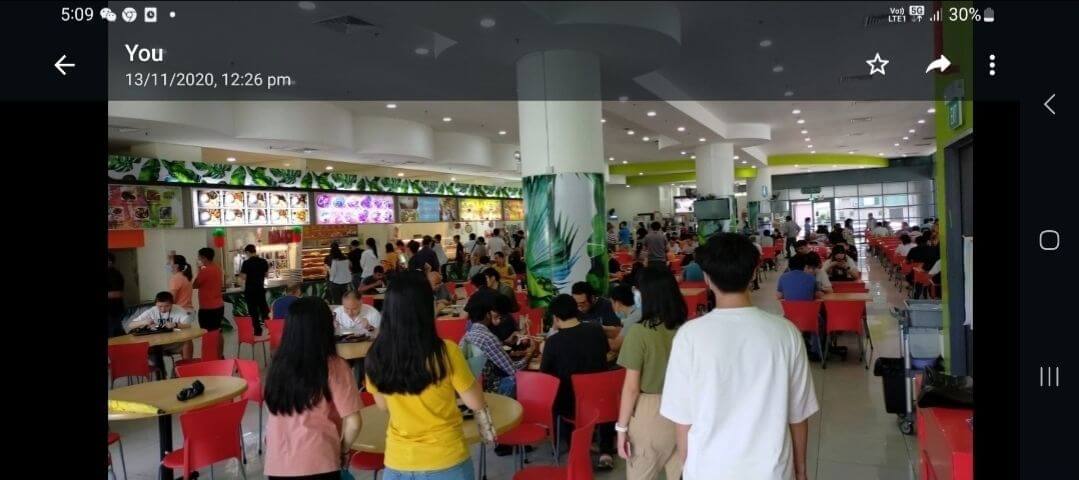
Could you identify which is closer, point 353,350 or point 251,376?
point 251,376

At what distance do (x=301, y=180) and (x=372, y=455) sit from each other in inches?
301

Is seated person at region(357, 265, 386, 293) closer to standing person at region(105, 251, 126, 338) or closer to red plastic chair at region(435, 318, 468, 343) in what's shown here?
standing person at region(105, 251, 126, 338)

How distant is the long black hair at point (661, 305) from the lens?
2.76 meters

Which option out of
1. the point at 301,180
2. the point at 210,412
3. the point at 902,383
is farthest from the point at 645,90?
the point at 210,412

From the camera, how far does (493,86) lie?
6988mm

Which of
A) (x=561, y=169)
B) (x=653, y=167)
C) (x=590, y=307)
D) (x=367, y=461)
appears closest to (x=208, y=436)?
(x=367, y=461)

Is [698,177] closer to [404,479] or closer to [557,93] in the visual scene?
[557,93]

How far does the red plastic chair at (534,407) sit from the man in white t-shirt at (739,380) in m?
1.42

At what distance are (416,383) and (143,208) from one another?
7.22 metres

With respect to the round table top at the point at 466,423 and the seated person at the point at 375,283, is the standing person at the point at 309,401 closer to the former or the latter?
the round table top at the point at 466,423

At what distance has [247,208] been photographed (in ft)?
29.7

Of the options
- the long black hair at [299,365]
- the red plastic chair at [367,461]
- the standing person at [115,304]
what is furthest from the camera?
the standing person at [115,304]

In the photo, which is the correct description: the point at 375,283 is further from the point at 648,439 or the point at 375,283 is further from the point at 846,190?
the point at 846,190

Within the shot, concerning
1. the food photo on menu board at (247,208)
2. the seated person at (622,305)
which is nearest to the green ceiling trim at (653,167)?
the food photo on menu board at (247,208)
